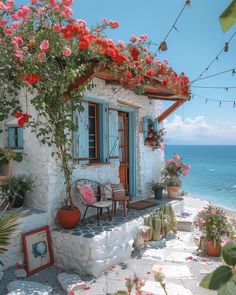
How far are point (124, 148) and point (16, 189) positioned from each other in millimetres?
3585

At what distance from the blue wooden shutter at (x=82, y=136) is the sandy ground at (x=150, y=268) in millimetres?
2107

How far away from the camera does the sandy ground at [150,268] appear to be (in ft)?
12.3

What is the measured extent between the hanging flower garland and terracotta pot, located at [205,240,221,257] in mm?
3623

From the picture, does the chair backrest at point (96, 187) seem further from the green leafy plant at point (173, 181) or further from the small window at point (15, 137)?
the green leafy plant at point (173, 181)

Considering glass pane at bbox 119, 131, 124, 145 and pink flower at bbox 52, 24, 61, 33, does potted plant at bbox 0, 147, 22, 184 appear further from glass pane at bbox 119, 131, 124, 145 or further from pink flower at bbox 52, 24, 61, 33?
glass pane at bbox 119, 131, 124, 145

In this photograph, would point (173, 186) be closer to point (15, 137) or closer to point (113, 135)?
point (113, 135)

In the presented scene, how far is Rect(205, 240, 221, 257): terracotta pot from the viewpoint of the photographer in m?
4.78

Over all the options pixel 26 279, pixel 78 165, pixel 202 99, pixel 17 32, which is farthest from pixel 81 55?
pixel 202 99

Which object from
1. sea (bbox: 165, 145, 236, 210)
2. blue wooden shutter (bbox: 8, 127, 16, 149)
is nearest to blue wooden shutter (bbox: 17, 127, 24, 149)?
blue wooden shutter (bbox: 8, 127, 16, 149)

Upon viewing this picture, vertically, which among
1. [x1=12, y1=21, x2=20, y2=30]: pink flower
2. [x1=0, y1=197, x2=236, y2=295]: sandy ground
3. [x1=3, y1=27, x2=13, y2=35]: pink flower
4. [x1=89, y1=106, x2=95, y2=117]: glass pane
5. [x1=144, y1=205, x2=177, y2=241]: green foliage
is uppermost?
[x1=12, y1=21, x2=20, y2=30]: pink flower

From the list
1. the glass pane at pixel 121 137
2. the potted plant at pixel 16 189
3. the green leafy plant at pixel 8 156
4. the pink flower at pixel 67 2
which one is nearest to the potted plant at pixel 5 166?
the green leafy plant at pixel 8 156

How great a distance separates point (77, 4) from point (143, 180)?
5.03 meters

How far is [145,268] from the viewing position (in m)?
4.38

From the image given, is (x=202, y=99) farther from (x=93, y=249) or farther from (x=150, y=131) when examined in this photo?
(x=93, y=249)
